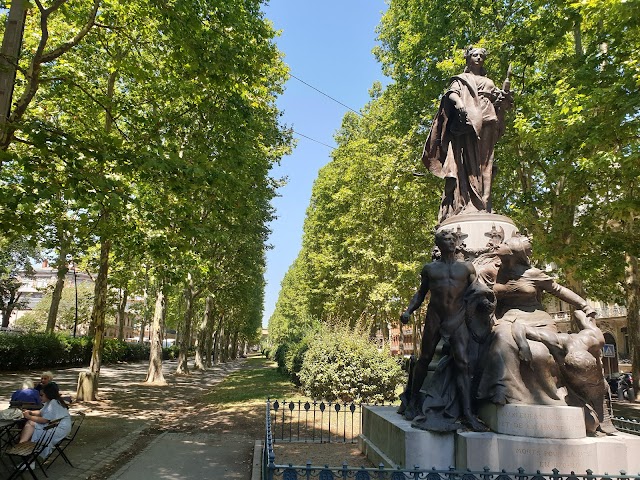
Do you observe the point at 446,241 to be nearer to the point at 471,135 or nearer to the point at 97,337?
the point at 471,135

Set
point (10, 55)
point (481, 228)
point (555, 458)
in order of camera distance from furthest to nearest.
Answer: point (10, 55)
point (481, 228)
point (555, 458)

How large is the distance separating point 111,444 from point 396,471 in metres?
8.00

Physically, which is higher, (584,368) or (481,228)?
(481,228)

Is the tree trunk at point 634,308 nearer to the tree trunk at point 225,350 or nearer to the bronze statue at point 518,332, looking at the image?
the bronze statue at point 518,332

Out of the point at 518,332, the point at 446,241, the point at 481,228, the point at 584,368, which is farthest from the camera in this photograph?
the point at 481,228

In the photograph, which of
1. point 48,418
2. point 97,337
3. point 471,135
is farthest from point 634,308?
point 48,418

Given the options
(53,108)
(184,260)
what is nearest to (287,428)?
(184,260)

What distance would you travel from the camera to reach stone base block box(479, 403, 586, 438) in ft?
16.6

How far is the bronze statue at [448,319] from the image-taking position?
5.71 m

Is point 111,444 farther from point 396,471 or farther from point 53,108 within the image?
point 53,108

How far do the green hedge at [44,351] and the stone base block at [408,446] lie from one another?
23161mm

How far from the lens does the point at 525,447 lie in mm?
4949

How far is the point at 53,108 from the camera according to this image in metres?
14.7

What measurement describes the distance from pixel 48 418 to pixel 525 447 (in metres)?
6.83
